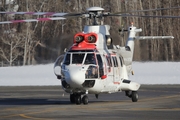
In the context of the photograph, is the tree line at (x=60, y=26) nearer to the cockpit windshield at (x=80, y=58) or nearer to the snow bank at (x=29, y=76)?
the snow bank at (x=29, y=76)

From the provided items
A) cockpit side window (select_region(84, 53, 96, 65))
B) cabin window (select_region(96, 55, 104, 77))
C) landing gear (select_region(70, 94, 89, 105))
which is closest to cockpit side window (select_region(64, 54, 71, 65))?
cockpit side window (select_region(84, 53, 96, 65))

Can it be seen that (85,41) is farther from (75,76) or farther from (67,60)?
(75,76)

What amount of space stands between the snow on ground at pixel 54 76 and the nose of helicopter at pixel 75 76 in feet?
63.0

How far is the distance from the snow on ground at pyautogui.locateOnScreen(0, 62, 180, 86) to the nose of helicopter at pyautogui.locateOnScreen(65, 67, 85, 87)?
19.2 metres

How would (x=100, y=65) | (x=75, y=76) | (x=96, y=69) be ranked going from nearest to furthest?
(x=75, y=76) → (x=96, y=69) → (x=100, y=65)

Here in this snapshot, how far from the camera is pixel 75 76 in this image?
856 inches

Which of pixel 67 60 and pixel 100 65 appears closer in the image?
pixel 67 60

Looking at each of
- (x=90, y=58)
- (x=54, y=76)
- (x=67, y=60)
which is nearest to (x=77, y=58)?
(x=67, y=60)

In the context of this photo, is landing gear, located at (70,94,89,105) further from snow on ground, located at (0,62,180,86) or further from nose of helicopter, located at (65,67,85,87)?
snow on ground, located at (0,62,180,86)

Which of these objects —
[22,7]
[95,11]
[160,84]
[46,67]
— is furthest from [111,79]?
[22,7]

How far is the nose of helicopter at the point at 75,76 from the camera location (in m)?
21.8

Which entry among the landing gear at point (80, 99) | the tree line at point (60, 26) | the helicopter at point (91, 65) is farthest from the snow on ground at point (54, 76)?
the landing gear at point (80, 99)

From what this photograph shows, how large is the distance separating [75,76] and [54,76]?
20.5 m

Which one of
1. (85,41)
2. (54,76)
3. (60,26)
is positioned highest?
(85,41)
